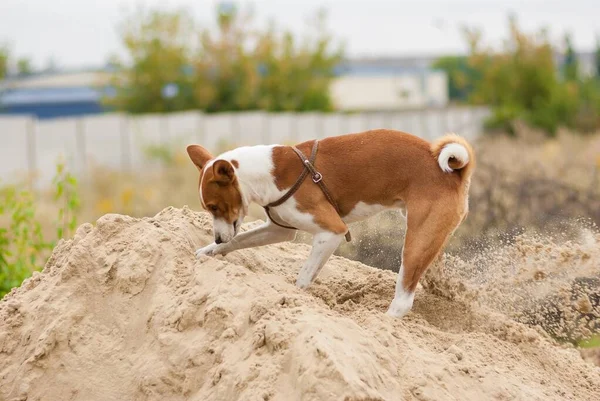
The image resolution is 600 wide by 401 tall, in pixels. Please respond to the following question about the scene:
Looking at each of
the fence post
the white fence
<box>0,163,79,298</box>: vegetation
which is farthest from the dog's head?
the fence post

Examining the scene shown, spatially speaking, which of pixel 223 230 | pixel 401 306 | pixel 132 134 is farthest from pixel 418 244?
pixel 132 134

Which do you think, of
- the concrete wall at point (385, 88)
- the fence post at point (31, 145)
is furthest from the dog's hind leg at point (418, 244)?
the concrete wall at point (385, 88)

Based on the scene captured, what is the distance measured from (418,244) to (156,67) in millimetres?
33177

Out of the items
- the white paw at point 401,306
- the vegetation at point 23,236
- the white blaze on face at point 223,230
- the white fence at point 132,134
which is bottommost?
the white fence at point 132,134

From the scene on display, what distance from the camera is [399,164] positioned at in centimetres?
630

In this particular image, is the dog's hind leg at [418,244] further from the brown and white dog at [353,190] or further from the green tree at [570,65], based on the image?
the green tree at [570,65]

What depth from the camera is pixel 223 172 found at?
6.17 m

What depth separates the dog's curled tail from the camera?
20.4 ft

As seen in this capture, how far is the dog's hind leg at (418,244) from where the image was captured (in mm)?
6105

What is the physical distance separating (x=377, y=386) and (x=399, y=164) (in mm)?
1981

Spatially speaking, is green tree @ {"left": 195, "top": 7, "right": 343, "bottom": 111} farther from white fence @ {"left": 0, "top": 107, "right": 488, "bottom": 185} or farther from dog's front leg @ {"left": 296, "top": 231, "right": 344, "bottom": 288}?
dog's front leg @ {"left": 296, "top": 231, "right": 344, "bottom": 288}

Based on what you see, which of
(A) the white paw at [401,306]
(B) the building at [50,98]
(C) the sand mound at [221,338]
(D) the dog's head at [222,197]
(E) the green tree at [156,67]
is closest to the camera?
(C) the sand mound at [221,338]

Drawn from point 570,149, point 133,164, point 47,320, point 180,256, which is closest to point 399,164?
point 180,256

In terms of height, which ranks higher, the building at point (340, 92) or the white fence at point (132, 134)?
the white fence at point (132, 134)
